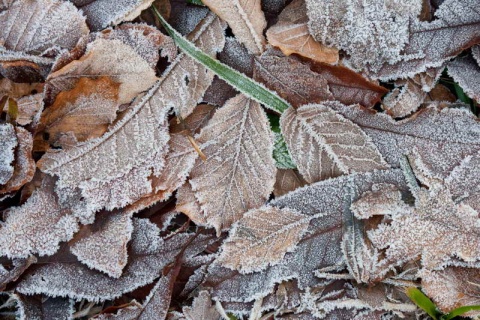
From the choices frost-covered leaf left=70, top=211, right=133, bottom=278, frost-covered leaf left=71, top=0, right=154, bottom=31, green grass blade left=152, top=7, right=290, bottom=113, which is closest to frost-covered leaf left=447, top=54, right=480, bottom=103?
green grass blade left=152, top=7, right=290, bottom=113

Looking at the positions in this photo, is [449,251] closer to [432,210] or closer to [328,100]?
[432,210]

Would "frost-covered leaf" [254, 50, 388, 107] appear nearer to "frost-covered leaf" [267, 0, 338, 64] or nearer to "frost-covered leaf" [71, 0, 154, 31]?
"frost-covered leaf" [267, 0, 338, 64]

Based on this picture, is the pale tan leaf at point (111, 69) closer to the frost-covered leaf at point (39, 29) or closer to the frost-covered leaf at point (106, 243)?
the frost-covered leaf at point (39, 29)

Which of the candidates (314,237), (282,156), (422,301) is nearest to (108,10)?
(282,156)

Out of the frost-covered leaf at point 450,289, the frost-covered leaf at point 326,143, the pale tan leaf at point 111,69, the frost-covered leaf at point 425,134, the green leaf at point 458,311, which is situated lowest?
the green leaf at point 458,311

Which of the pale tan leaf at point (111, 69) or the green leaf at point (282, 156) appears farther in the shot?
the green leaf at point (282, 156)

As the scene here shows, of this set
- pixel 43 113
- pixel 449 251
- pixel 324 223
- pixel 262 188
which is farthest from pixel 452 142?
pixel 43 113

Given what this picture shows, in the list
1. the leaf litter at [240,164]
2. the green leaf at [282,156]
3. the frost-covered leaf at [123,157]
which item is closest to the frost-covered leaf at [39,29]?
the leaf litter at [240,164]
